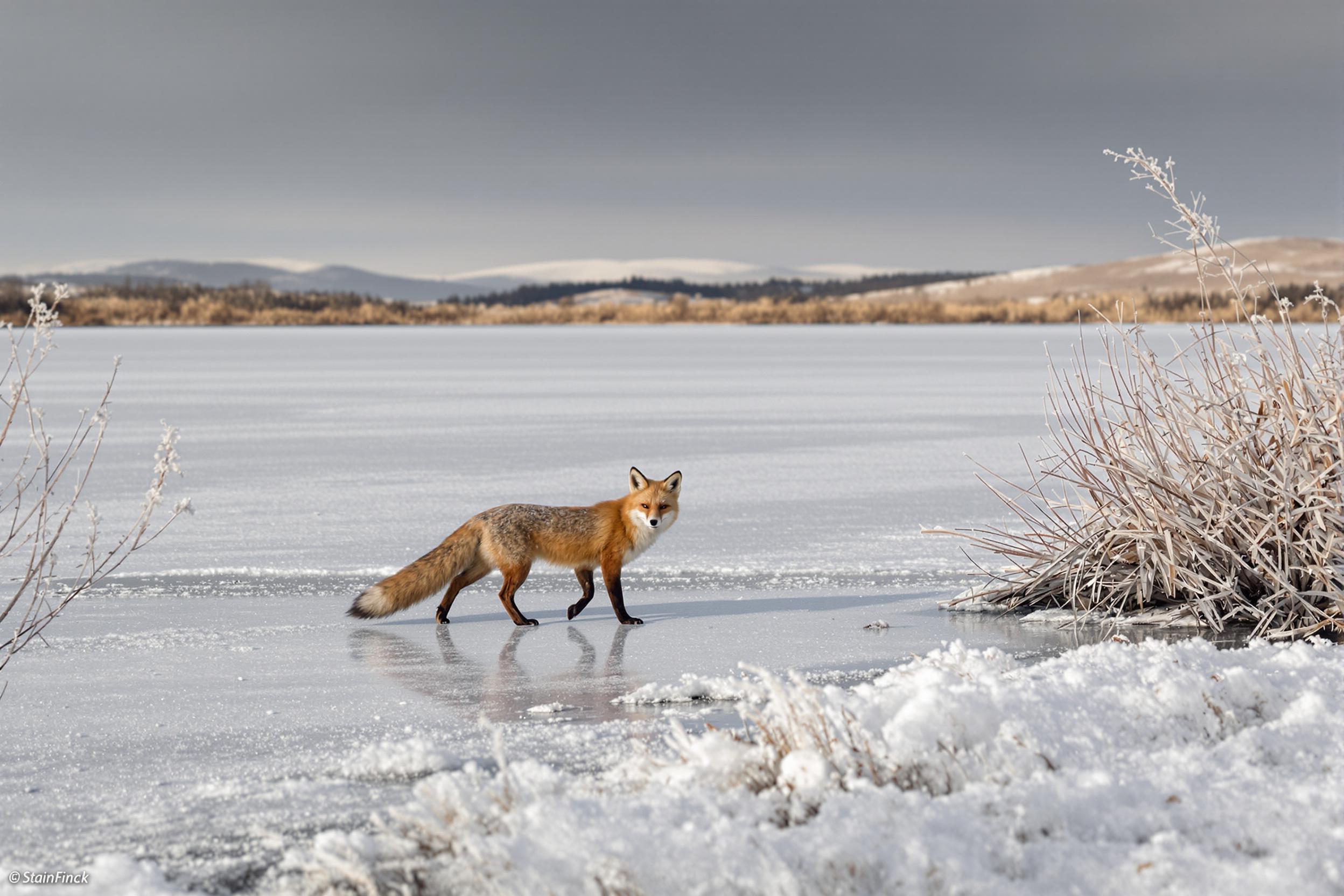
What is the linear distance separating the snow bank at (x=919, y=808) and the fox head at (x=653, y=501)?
2663mm

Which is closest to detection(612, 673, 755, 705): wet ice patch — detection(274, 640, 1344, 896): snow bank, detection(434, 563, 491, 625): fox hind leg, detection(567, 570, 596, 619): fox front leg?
detection(274, 640, 1344, 896): snow bank

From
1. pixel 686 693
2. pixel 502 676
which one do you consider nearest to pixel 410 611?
pixel 502 676

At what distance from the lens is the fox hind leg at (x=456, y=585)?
21.1 ft

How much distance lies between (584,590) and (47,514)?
2506 millimetres

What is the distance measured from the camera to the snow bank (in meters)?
2.81

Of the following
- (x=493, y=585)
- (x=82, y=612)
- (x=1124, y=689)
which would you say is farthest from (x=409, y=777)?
(x=493, y=585)

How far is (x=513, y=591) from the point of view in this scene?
251 inches

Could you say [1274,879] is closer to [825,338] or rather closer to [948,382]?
[948,382]

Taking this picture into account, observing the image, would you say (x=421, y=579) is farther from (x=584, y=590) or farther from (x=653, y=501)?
(x=653, y=501)

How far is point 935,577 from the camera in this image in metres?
7.34

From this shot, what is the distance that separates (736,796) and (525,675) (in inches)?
88.1

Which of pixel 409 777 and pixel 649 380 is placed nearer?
pixel 409 777

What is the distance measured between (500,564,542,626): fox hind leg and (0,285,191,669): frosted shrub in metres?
1.67

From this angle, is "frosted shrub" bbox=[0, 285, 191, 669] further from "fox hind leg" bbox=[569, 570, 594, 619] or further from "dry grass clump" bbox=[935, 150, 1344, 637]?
"dry grass clump" bbox=[935, 150, 1344, 637]
